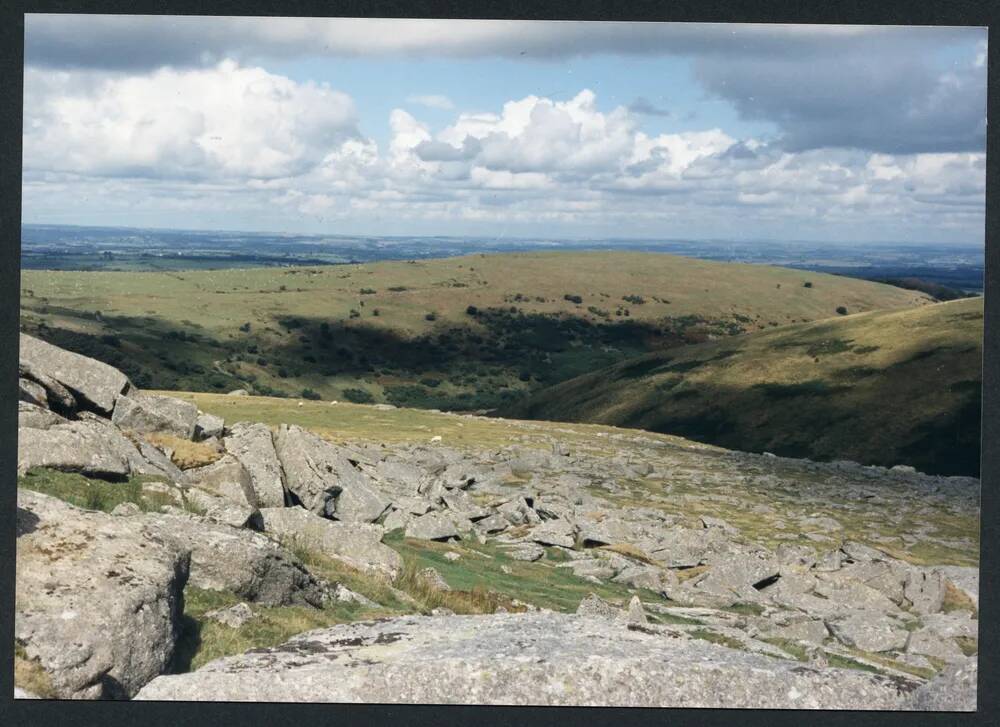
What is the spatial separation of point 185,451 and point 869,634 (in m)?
19.9

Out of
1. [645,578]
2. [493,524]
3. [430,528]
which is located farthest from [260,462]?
[645,578]

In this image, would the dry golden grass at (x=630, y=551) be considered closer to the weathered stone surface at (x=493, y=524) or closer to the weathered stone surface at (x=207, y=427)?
the weathered stone surface at (x=493, y=524)

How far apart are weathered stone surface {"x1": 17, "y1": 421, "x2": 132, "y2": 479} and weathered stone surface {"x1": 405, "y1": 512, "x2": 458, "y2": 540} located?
39.6 ft

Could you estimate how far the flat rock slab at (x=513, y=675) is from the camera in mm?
17609

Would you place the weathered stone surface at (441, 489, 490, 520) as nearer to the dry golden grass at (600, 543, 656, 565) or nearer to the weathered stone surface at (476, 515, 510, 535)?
the weathered stone surface at (476, 515, 510, 535)

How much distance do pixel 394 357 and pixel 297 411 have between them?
296 feet

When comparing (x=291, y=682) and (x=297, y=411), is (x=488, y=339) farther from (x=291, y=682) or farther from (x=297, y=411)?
(x=291, y=682)

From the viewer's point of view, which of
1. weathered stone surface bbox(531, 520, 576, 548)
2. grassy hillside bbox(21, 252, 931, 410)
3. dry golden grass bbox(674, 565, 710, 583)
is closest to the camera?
dry golden grass bbox(674, 565, 710, 583)

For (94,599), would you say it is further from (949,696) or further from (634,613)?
(949,696)

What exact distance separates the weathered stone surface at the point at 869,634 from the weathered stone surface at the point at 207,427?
19.8m

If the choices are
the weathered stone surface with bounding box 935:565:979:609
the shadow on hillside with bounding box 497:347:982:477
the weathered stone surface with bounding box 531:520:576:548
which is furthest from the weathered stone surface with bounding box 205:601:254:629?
the shadow on hillside with bounding box 497:347:982:477

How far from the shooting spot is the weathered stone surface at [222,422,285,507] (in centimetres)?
3016

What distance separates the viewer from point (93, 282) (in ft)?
614

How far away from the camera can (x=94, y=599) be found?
54.5ft
